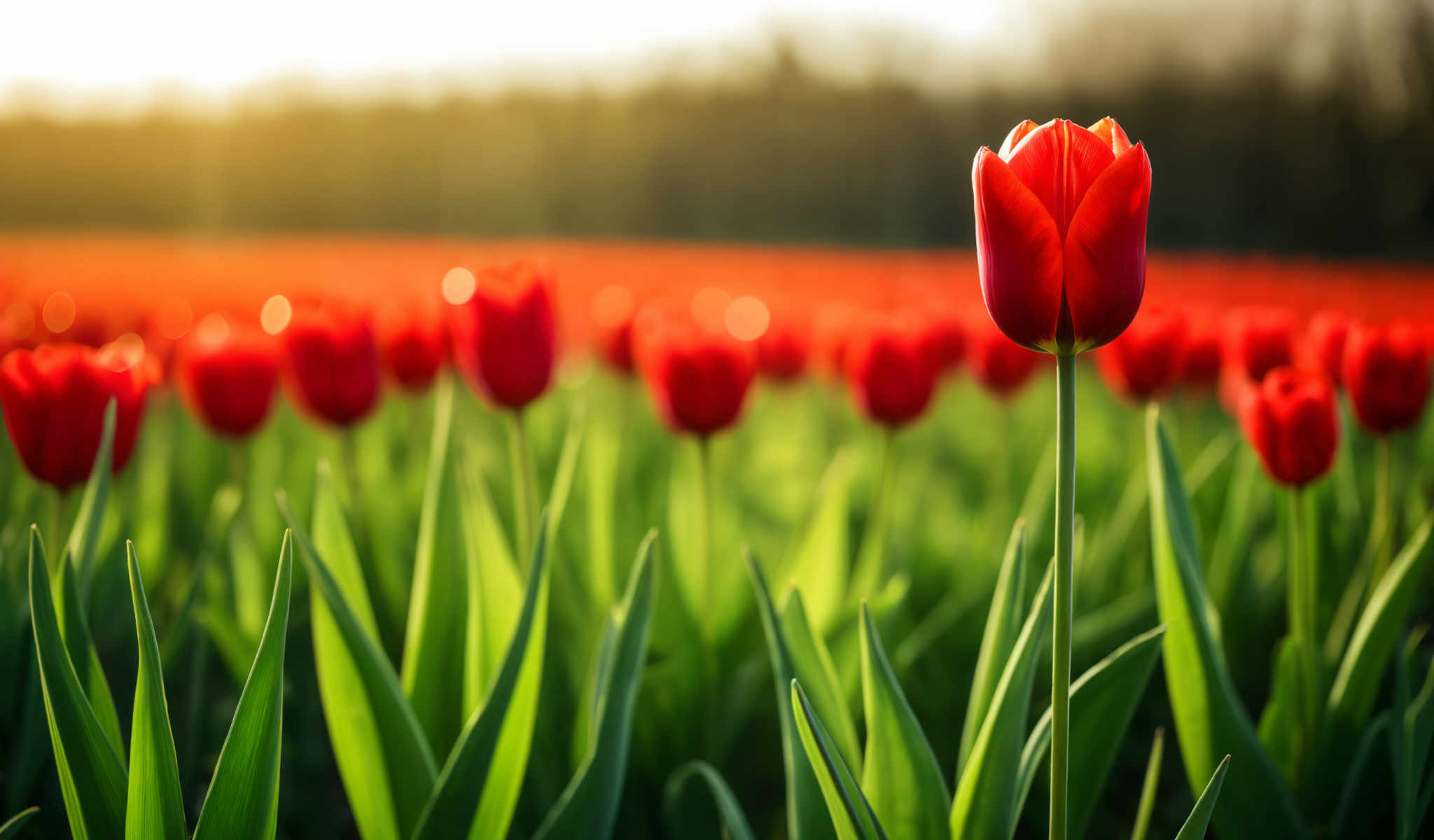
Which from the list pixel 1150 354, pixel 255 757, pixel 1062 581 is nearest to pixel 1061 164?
pixel 1062 581

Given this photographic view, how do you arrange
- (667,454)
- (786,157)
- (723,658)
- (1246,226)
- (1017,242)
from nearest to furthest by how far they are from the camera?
1. (1017,242)
2. (723,658)
3. (667,454)
4. (1246,226)
5. (786,157)

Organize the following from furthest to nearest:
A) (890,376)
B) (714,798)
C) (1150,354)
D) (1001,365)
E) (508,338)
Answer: (1001,365), (1150,354), (890,376), (508,338), (714,798)

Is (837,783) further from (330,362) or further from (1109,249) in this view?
(330,362)

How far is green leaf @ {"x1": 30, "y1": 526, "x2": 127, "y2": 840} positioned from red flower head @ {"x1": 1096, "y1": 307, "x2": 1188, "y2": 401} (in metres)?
1.72

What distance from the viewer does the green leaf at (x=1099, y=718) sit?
0.93 meters

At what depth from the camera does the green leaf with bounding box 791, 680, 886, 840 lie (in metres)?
0.73

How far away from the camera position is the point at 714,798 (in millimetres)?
1280

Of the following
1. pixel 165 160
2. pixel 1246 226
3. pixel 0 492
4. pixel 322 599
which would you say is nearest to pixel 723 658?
pixel 322 599

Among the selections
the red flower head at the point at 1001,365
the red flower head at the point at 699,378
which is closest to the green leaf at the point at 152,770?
the red flower head at the point at 699,378

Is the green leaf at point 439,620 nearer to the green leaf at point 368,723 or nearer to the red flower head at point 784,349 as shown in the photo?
the green leaf at point 368,723

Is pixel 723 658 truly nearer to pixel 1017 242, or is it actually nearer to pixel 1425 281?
pixel 1017 242

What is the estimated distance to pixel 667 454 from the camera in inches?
107

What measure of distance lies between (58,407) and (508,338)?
1.84 feet

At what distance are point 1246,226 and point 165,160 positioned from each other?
1317 centimetres
